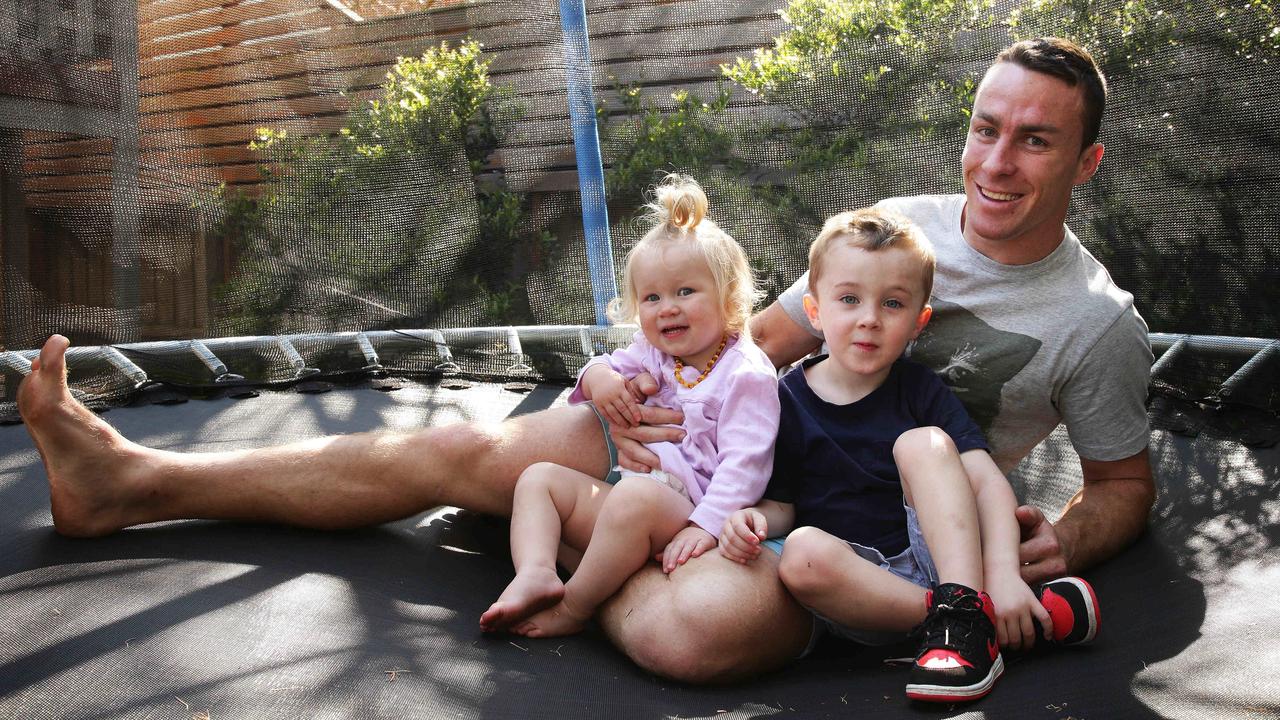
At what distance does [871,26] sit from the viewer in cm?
257

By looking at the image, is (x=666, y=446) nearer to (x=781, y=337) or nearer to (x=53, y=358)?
(x=781, y=337)

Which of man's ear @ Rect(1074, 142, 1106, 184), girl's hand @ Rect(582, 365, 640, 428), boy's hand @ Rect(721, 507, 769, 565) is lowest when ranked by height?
boy's hand @ Rect(721, 507, 769, 565)

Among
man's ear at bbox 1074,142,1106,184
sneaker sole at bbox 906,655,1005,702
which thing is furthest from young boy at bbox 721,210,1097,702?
man's ear at bbox 1074,142,1106,184

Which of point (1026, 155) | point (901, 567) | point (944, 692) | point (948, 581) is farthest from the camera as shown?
point (1026, 155)

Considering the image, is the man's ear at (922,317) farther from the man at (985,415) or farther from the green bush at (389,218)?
the green bush at (389,218)

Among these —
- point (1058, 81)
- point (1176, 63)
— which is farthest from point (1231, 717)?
point (1176, 63)

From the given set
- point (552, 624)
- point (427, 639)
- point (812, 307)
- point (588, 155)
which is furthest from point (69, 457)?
point (588, 155)

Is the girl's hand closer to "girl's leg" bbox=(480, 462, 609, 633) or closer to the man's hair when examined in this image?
"girl's leg" bbox=(480, 462, 609, 633)

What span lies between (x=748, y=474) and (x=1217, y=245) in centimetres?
148

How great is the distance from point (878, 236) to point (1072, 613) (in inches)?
21.2

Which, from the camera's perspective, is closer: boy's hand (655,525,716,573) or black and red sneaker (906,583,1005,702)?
black and red sneaker (906,583,1005,702)

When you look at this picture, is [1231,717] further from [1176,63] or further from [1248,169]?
[1176,63]

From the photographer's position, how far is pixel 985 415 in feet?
5.05

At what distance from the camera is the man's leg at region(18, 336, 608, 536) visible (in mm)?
Result: 1476
